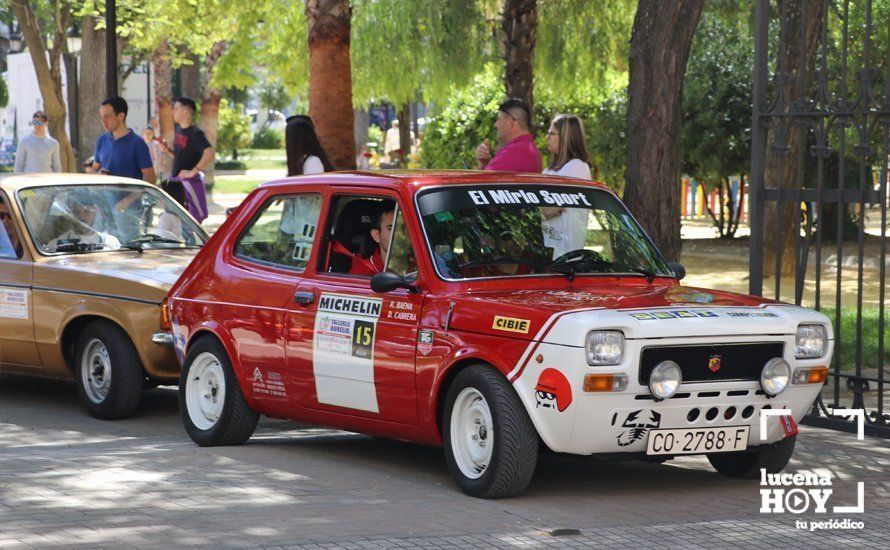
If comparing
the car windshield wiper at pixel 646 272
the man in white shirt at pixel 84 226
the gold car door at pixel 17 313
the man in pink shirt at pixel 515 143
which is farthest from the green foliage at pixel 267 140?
the car windshield wiper at pixel 646 272

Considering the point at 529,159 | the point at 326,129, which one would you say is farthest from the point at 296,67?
the point at 529,159

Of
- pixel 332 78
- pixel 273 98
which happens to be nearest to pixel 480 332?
pixel 332 78

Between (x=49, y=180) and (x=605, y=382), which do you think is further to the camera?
(x=49, y=180)

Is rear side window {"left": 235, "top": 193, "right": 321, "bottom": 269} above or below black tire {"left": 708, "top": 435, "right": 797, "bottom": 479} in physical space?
above

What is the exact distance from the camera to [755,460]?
7867 mm

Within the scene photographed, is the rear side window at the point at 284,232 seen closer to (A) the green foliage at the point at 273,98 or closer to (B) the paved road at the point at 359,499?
(B) the paved road at the point at 359,499

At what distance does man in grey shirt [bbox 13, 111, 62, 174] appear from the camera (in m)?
18.0

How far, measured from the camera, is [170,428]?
9.89m

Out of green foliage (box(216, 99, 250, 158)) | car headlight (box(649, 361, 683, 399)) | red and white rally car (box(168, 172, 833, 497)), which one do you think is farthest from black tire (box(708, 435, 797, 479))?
green foliage (box(216, 99, 250, 158))

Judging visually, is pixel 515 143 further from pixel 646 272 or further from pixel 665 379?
pixel 665 379

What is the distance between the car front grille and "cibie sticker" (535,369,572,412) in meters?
0.38

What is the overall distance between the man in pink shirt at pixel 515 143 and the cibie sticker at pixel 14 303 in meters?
3.47

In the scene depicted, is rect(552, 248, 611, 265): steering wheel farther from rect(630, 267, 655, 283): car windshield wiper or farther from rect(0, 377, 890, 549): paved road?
rect(0, 377, 890, 549): paved road

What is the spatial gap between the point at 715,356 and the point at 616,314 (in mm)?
579
